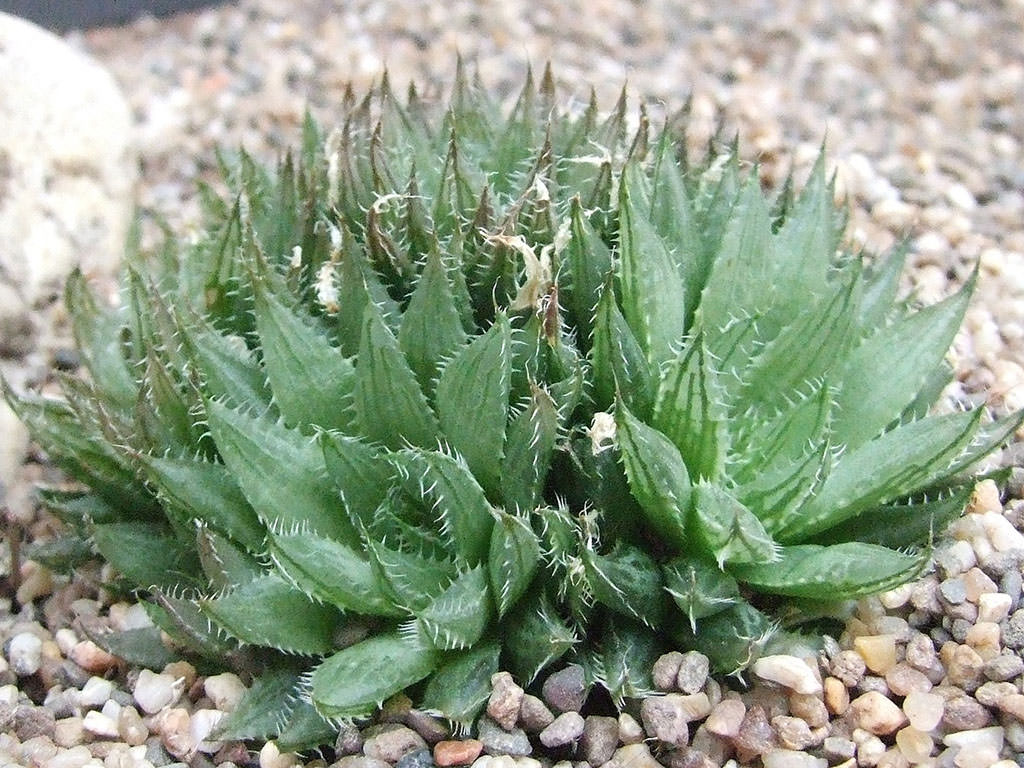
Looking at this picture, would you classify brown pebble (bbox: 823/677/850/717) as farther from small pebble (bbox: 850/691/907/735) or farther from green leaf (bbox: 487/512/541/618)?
green leaf (bbox: 487/512/541/618)

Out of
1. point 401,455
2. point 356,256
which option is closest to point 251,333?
point 356,256

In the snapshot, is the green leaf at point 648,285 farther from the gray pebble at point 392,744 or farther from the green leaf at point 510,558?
the gray pebble at point 392,744

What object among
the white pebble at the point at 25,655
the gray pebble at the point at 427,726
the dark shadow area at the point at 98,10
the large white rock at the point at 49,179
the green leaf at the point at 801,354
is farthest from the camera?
the dark shadow area at the point at 98,10

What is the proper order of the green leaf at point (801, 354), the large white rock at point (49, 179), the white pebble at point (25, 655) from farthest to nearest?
1. the large white rock at point (49, 179)
2. the white pebble at point (25, 655)
3. the green leaf at point (801, 354)

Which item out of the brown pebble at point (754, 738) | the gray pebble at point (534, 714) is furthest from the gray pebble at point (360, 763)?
the brown pebble at point (754, 738)

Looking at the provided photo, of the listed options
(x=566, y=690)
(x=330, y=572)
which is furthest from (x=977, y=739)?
(x=330, y=572)
